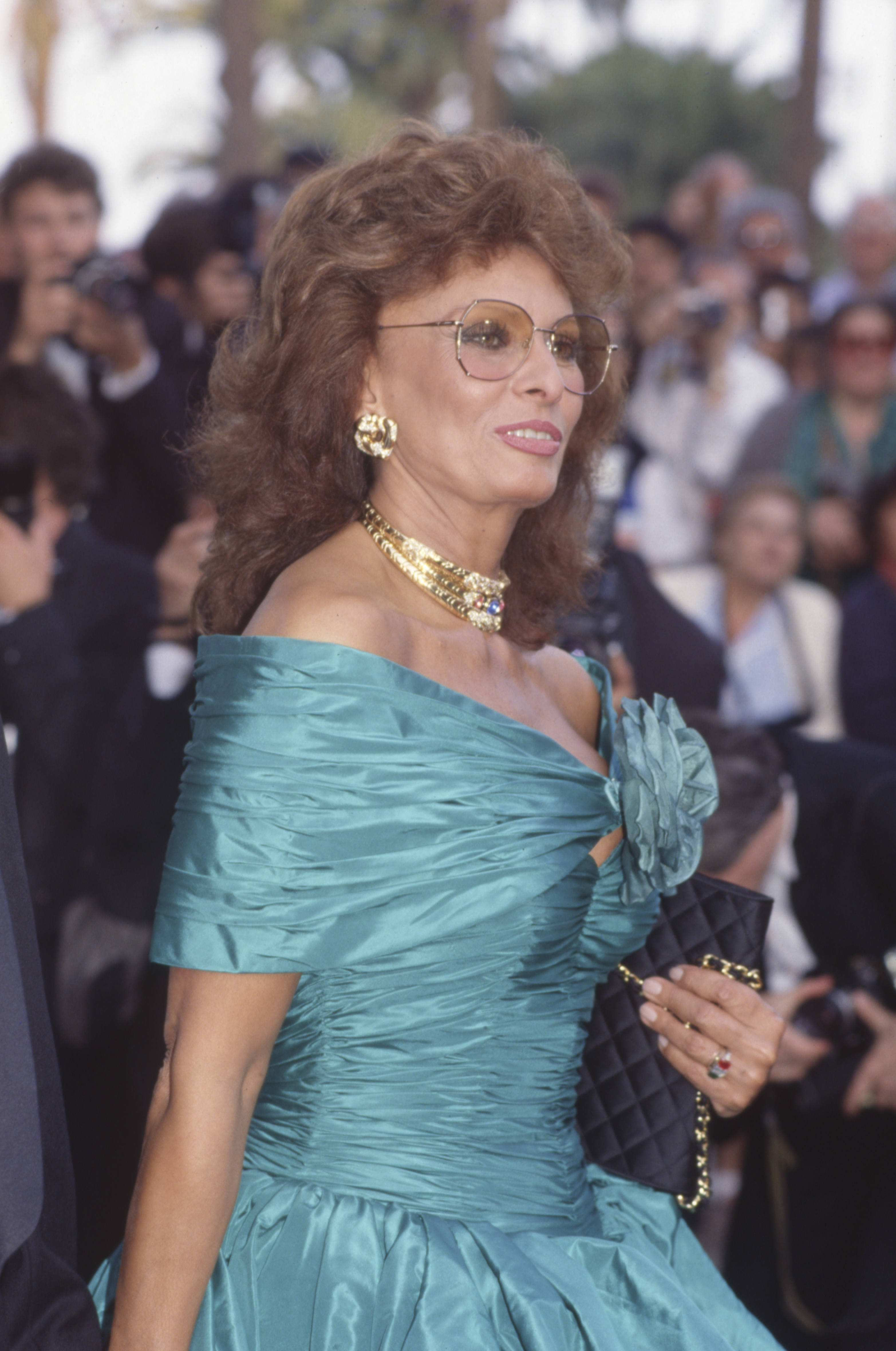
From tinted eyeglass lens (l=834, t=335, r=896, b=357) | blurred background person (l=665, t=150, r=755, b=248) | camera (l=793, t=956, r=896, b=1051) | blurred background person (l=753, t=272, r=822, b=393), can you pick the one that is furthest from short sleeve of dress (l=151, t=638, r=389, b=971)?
blurred background person (l=665, t=150, r=755, b=248)

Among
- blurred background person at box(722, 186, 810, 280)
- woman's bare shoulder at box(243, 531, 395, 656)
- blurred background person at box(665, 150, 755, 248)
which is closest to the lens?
woman's bare shoulder at box(243, 531, 395, 656)

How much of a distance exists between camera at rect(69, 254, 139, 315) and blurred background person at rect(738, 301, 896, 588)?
2.25m

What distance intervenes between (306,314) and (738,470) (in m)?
3.67

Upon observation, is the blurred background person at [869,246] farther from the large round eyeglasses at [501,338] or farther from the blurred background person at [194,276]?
the large round eyeglasses at [501,338]

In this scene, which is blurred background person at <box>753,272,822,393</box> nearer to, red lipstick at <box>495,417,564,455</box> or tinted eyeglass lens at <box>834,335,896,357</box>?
tinted eyeglass lens at <box>834,335,896,357</box>

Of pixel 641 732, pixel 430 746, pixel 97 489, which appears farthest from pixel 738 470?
pixel 430 746

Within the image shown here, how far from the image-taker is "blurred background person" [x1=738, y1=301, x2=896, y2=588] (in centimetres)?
525

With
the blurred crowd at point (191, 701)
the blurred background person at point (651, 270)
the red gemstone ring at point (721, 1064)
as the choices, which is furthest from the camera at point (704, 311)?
the red gemstone ring at point (721, 1064)

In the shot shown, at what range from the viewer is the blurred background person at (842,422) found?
17.2 feet

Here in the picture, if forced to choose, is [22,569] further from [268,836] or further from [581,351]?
[268,836]

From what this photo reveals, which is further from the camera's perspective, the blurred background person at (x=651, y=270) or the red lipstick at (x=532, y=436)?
the blurred background person at (x=651, y=270)

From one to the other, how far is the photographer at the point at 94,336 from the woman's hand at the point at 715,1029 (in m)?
2.59

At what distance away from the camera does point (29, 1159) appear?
1381mm

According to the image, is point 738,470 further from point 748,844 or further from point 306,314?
point 306,314
